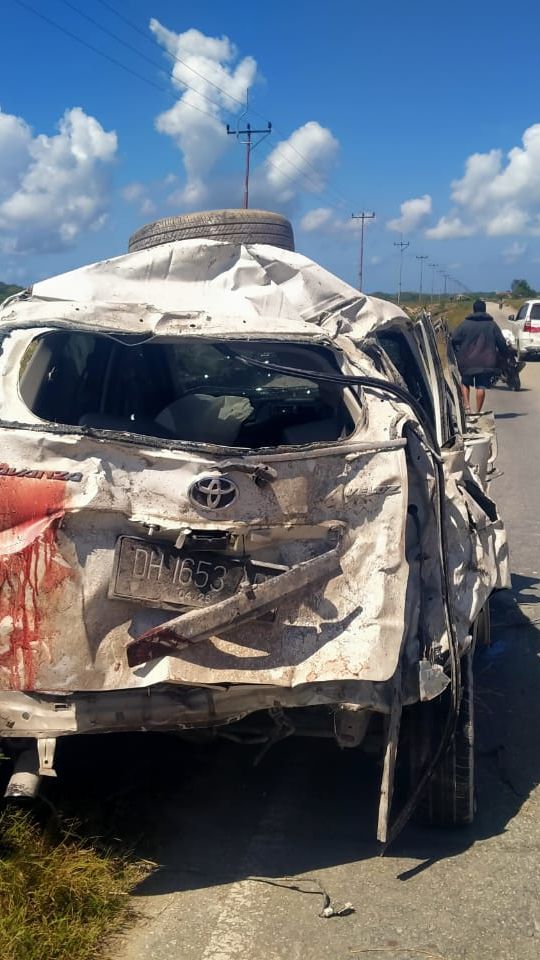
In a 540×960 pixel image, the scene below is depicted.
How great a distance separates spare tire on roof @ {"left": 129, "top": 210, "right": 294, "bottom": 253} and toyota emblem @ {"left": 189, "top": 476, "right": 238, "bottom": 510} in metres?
1.76

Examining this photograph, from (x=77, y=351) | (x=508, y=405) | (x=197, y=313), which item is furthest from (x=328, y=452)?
(x=508, y=405)

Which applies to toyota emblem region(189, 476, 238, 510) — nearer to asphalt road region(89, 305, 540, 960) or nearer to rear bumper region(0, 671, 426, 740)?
rear bumper region(0, 671, 426, 740)

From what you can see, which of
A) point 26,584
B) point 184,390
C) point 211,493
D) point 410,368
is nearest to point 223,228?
point 184,390

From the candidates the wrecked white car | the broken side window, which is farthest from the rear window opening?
the broken side window

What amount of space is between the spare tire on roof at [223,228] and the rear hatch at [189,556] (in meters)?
1.59

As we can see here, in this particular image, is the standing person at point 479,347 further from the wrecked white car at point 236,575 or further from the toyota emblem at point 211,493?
the toyota emblem at point 211,493

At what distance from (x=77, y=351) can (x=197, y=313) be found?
2.78 feet

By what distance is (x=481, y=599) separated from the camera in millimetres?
3994

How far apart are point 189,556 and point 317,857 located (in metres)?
1.27

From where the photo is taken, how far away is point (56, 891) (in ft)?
10.4

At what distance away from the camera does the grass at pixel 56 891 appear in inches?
116

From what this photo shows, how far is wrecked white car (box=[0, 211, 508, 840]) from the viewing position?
318 centimetres

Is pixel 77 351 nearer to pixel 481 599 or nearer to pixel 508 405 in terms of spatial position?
pixel 481 599

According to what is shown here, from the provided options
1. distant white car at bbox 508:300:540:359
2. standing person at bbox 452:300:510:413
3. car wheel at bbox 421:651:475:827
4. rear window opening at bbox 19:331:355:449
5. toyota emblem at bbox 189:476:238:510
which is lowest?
car wheel at bbox 421:651:475:827
